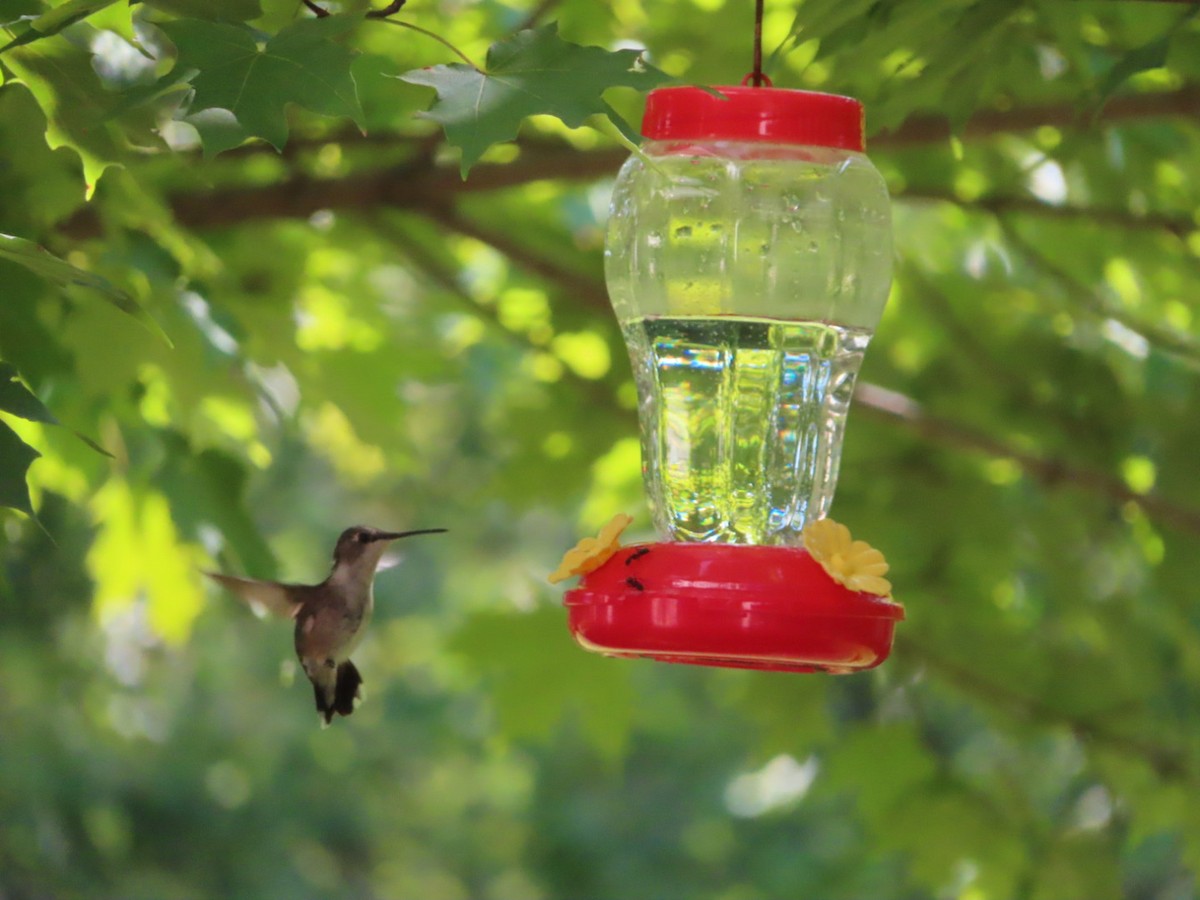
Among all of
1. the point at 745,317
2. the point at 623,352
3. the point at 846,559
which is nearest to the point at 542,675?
the point at 623,352

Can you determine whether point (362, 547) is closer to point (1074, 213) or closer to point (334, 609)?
point (334, 609)

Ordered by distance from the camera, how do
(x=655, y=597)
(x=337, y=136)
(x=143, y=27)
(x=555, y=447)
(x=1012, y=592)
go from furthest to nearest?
(x=1012, y=592), (x=555, y=447), (x=337, y=136), (x=143, y=27), (x=655, y=597)

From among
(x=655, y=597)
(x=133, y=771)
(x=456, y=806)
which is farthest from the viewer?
(x=456, y=806)

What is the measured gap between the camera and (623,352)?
405 cm

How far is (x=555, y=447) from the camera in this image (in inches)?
161

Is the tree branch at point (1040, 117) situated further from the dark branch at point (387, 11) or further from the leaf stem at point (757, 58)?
the dark branch at point (387, 11)

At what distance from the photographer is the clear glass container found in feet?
8.09

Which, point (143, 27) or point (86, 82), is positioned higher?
point (86, 82)

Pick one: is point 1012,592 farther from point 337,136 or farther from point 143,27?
point 143,27

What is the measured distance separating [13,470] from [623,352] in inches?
104

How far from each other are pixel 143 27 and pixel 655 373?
1.28 metres

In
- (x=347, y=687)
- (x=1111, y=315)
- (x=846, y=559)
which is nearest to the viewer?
(x=846, y=559)

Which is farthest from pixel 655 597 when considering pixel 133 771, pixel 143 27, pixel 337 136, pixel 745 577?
pixel 133 771

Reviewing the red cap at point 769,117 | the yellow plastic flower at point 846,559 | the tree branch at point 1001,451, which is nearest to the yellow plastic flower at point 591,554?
the yellow plastic flower at point 846,559
